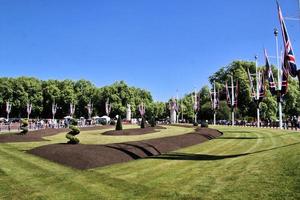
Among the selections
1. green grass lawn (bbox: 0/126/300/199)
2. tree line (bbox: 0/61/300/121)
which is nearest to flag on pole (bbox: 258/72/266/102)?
green grass lawn (bbox: 0/126/300/199)

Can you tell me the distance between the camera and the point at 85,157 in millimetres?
18562

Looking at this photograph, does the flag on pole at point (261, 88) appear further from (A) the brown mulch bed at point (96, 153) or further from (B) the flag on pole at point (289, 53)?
(B) the flag on pole at point (289, 53)

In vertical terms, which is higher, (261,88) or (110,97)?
(110,97)

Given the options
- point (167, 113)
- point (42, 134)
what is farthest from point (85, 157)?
point (167, 113)

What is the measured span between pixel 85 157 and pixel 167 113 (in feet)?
413

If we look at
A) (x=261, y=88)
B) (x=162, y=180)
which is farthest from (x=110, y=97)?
(x=162, y=180)

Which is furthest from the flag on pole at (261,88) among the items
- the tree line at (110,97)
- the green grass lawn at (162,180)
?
the tree line at (110,97)

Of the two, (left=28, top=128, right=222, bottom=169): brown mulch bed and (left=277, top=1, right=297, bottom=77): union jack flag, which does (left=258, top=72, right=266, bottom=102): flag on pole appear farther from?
(left=277, top=1, right=297, bottom=77): union jack flag

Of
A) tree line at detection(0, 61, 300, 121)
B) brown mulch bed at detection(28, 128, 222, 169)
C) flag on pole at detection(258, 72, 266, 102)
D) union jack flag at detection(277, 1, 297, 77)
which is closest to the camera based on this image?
brown mulch bed at detection(28, 128, 222, 169)

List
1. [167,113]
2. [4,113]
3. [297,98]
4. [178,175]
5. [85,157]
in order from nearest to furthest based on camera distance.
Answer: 1. [178,175]
2. [85,157]
3. [297,98]
4. [4,113]
5. [167,113]

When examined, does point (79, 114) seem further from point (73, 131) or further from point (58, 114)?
point (73, 131)

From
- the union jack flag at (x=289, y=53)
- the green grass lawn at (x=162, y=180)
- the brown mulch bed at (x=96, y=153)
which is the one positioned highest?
the union jack flag at (x=289, y=53)

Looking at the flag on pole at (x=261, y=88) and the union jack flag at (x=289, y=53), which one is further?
the flag on pole at (x=261, y=88)

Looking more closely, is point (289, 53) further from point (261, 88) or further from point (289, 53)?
point (261, 88)
